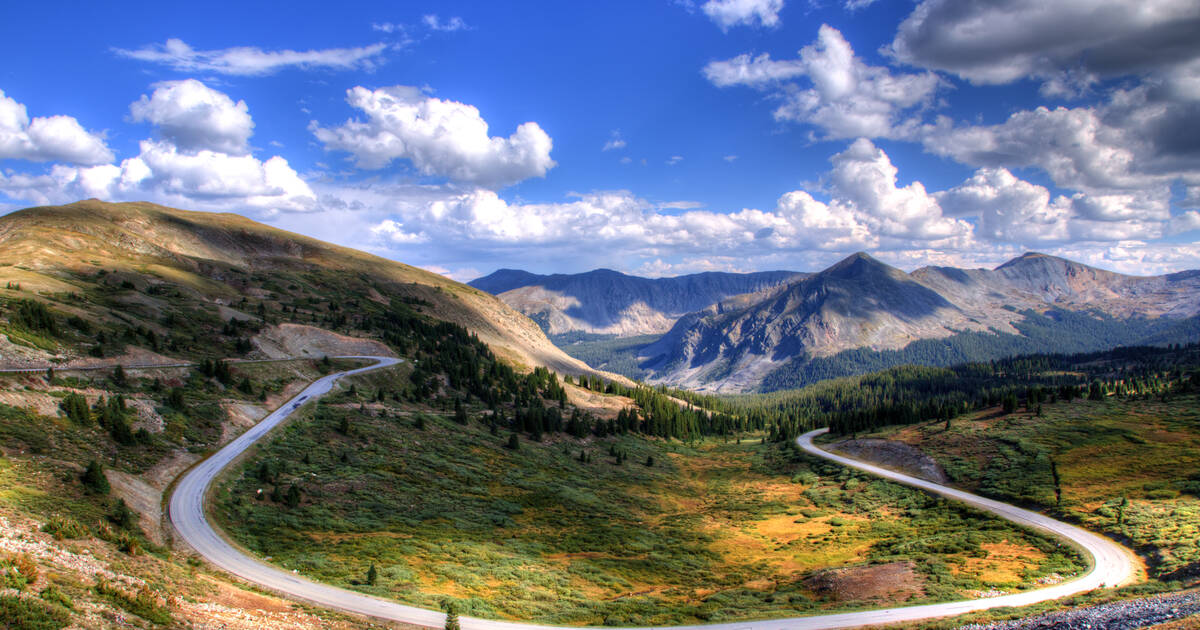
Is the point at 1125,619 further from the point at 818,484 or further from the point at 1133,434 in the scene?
the point at 1133,434

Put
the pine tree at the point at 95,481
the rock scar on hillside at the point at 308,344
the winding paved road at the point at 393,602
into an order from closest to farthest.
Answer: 1. the winding paved road at the point at 393,602
2. the pine tree at the point at 95,481
3. the rock scar on hillside at the point at 308,344

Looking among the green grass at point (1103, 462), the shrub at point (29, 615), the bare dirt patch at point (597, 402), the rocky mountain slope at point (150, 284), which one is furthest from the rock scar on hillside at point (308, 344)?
the green grass at point (1103, 462)

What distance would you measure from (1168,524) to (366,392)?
107361 mm

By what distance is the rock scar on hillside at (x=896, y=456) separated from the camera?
9338 cm

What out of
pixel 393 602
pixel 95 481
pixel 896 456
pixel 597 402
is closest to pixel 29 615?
pixel 393 602

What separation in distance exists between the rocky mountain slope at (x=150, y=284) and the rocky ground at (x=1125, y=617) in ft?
296

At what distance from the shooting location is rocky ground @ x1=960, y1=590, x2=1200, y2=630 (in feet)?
81.1

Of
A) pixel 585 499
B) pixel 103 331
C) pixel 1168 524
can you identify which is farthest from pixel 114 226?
pixel 1168 524

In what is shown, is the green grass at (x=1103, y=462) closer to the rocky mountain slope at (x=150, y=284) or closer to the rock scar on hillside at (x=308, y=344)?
the rocky mountain slope at (x=150, y=284)

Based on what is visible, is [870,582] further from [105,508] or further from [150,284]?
[150,284]

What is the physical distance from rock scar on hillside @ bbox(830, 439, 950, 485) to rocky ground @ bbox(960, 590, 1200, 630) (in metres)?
66.0

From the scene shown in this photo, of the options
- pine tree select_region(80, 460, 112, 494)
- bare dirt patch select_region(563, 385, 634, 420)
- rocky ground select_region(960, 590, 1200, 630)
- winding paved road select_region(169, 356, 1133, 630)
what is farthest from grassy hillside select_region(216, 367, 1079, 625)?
bare dirt patch select_region(563, 385, 634, 420)

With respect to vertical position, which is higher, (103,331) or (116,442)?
(103,331)

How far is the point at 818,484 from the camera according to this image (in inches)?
3944
